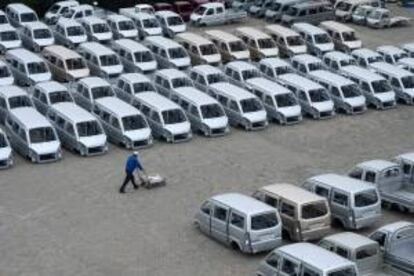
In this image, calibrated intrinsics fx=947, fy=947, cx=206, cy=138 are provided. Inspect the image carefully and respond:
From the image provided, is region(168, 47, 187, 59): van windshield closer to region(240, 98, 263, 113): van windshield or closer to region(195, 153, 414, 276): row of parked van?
region(240, 98, 263, 113): van windshield

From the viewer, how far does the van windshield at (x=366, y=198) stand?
28500 millimetres

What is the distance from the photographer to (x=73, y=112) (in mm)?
36344

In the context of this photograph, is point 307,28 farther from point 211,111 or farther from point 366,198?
A: point 366,198

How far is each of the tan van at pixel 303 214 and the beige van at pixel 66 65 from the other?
17848 millimetres

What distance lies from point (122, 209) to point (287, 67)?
Answer: 1637 centimetres

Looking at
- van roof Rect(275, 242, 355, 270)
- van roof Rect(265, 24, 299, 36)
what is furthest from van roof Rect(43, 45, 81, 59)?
van roof Rect(275, 242, 355, 270)

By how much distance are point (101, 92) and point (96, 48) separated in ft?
21.4

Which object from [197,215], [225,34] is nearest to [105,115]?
[197,215]

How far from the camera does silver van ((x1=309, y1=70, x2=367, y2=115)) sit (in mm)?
40844

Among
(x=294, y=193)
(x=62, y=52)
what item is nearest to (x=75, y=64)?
(x=62, y=52)

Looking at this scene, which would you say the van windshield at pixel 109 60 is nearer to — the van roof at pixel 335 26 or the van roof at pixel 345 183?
the van roof at pixel 335 26

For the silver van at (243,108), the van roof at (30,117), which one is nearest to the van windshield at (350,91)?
the silver van at (243,108)

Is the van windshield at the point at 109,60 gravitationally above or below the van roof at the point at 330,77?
above

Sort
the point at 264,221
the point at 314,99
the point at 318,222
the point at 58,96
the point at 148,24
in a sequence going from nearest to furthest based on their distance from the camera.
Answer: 1. the point at 264,221
2. the point at 318,222
3. the point at 58,96
4. the point at 314,99
5. the point at 148,24
